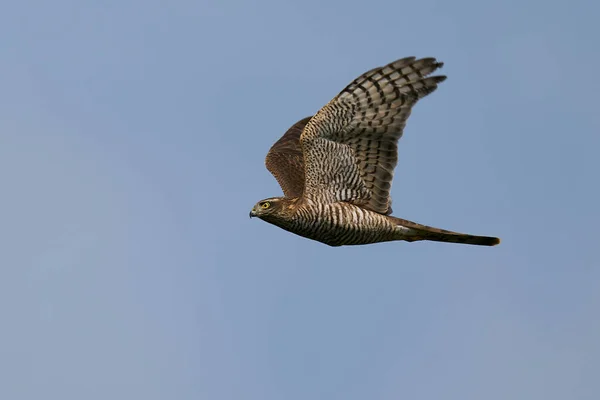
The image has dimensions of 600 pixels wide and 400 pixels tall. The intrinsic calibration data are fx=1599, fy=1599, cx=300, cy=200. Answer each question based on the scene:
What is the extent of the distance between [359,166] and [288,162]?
2.30 metres

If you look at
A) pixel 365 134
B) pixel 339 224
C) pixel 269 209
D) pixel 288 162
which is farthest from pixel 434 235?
pixel 288 162

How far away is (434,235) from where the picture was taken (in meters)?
21.7

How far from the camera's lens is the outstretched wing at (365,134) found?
20.7m

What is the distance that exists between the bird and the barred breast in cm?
1

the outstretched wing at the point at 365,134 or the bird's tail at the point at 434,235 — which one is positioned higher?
the outstretched wing at the point at 365,134

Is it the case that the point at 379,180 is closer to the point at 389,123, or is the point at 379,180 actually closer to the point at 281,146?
the point at 389,123

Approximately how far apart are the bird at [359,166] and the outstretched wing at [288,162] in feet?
2.18

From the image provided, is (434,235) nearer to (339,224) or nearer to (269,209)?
(339,224)

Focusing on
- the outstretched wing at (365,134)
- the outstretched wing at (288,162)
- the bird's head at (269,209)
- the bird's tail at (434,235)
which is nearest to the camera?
the outstretched wing at (365,134)

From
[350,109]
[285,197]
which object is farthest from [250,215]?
[350,109]

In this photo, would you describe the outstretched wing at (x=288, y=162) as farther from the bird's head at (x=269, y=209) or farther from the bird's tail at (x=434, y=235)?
the bird's tail at (x=434, y=235)

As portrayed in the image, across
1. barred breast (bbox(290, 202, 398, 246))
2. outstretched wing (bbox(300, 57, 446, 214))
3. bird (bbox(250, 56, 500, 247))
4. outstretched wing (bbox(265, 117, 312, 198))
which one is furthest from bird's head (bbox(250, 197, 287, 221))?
outstretched wing (bbox(265, 117, 312, 198))

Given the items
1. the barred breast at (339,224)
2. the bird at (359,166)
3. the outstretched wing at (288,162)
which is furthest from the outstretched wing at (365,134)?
the outstretched wing at (288,162)

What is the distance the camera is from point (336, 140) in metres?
21.2
